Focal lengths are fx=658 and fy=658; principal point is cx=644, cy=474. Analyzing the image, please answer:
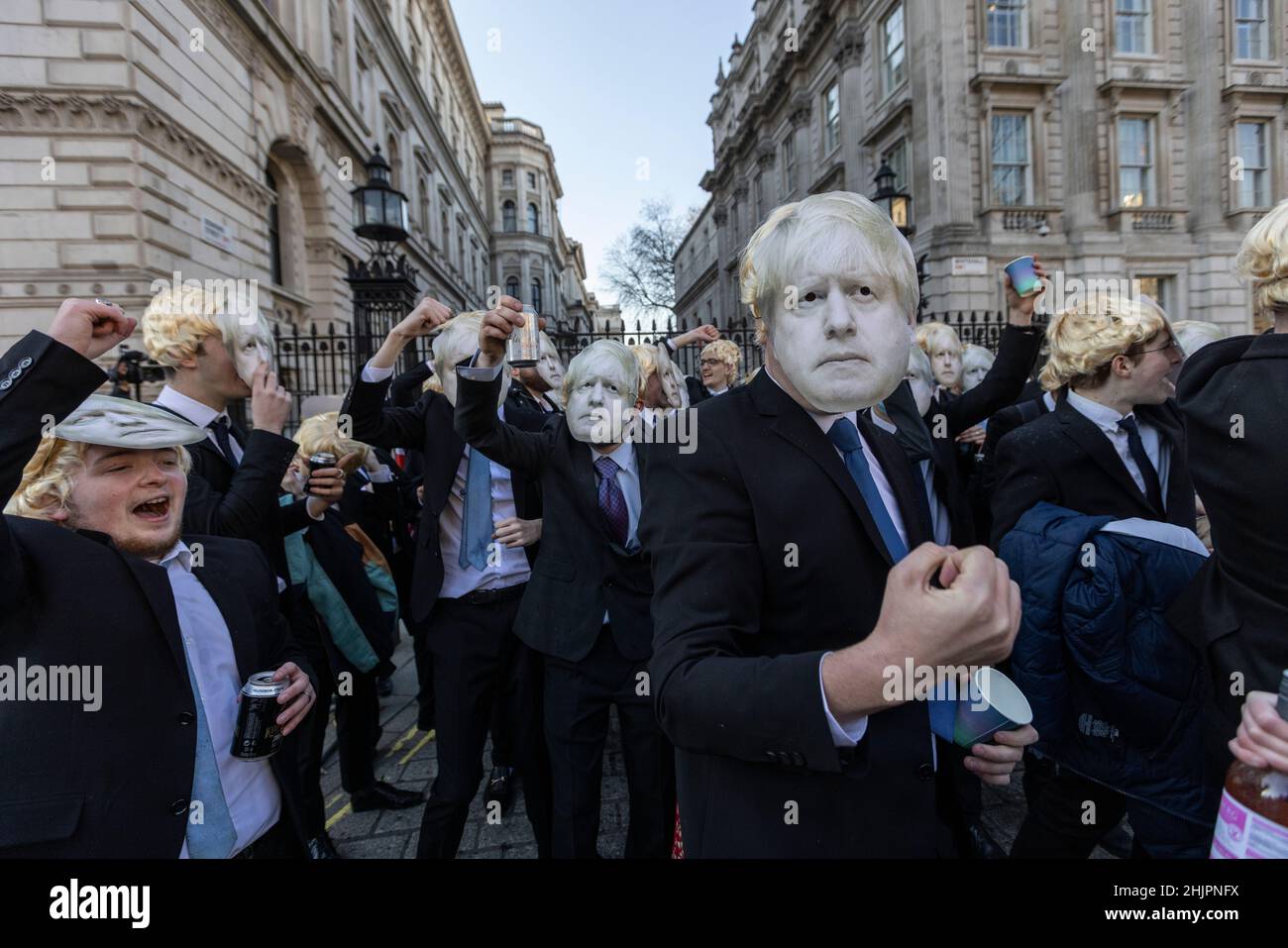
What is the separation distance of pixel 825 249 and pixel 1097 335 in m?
1.83

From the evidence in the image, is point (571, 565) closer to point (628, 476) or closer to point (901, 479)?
point (628, 476)

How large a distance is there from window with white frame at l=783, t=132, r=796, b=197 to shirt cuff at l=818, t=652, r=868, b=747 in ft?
95.5

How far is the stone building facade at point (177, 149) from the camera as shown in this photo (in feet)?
30.7

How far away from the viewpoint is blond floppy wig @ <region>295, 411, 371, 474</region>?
368 centimetres

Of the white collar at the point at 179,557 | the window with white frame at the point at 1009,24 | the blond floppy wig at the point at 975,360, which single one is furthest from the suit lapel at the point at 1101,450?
the window with white frame at the point at 1009,24

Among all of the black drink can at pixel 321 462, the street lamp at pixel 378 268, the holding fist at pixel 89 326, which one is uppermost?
the street lamp at pixel 378 268

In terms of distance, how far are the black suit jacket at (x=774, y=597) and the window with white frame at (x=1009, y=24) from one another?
21895mm

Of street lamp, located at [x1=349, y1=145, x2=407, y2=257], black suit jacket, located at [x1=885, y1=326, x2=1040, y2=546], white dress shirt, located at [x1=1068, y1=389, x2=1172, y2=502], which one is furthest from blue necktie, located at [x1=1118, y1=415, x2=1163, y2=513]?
street lamp, located at [x1=349, y1=145, x2=407, y2=257]

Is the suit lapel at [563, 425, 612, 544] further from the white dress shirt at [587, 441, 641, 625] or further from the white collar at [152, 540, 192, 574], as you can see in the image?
the white collar at [152, 540, 192, 574]

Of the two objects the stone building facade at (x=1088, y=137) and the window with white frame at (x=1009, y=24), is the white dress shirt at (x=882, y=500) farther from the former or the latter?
the window with white frame at (x=1009, y=24)

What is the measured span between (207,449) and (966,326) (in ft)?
45.3

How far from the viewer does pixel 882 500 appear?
52.6 inches

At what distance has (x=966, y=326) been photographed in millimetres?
13289
